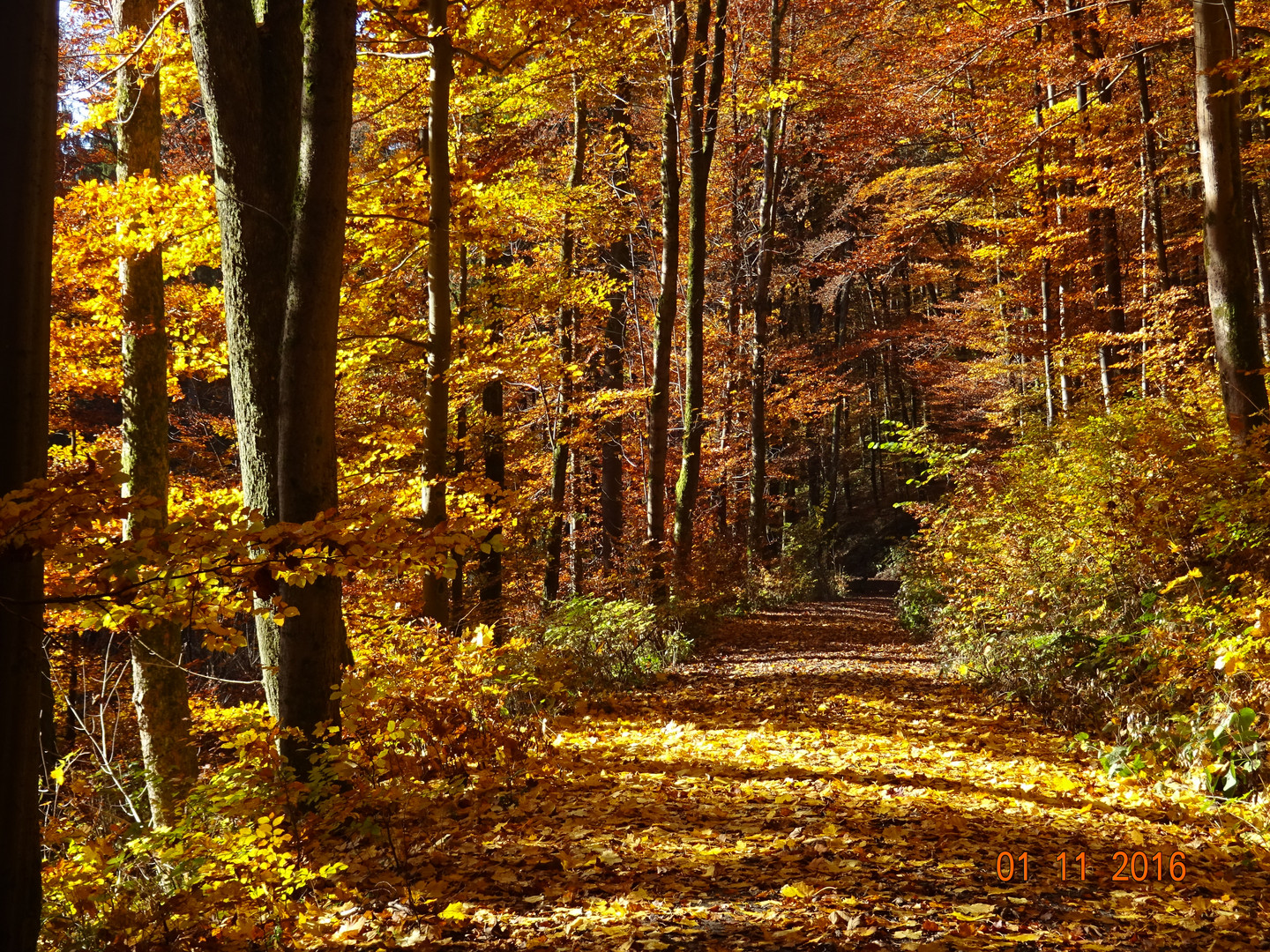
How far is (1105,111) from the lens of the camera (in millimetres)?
13531

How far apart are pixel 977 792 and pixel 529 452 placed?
11.4m

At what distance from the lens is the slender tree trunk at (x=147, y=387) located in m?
7.35

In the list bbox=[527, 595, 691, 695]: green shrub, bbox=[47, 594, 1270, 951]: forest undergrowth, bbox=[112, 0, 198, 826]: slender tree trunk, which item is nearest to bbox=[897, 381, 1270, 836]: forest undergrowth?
bbox=[47, 594, 1270, 951]: forest undergrowth

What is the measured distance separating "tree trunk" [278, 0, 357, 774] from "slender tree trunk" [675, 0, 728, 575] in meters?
7.43

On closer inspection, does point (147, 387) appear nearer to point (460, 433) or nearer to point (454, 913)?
point (460, 433)

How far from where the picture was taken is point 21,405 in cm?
282

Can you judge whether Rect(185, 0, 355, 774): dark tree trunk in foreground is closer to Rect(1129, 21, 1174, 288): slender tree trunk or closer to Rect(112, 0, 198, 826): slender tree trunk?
Rect(112, 0, 198, 826): slender tree trunk

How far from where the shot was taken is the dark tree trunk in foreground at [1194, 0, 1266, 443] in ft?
24.4

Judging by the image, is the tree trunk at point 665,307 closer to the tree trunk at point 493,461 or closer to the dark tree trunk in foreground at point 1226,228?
the tree trunk at point 493,461

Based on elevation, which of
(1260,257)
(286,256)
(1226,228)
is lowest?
(286,256)

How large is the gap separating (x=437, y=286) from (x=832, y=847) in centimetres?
621

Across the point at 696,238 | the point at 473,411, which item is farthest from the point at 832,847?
the point at 473,411

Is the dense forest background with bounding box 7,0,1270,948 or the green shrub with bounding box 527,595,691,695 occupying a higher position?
the dense forest background with bounding box 7,0,1270,948

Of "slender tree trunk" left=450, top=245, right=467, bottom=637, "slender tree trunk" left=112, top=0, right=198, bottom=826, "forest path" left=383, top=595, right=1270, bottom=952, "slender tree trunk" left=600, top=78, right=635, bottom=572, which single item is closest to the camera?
"forest path" left=383, top=595, right=1270, bottom=952
